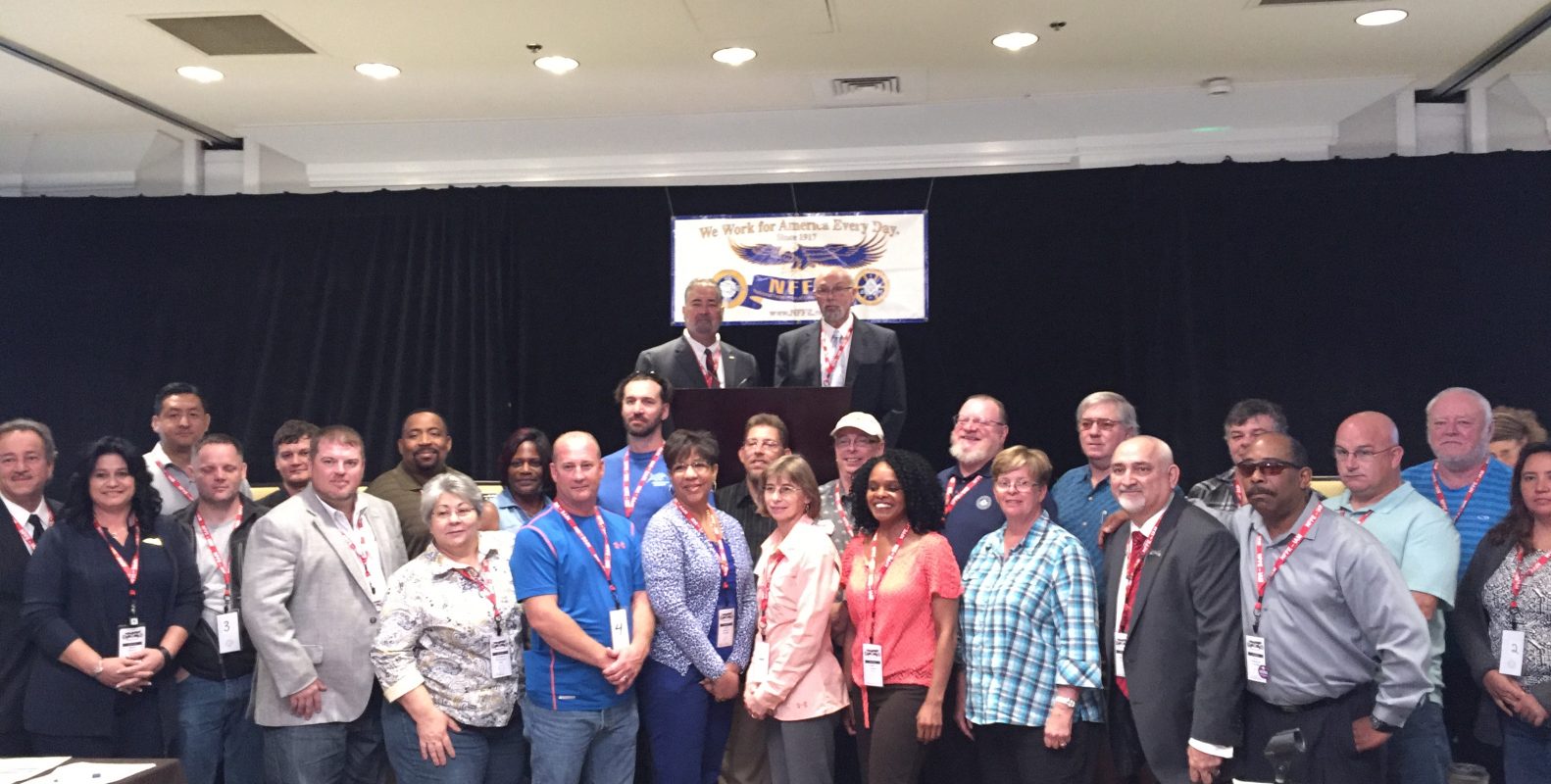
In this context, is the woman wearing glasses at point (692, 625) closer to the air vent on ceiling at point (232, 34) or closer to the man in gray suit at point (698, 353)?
the man in gray suit at point (698, 353)

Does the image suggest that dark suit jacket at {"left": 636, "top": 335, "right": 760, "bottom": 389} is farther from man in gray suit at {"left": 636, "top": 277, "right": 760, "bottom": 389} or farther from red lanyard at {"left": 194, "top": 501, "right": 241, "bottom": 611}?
red lanyard at {"left": 194, "top": 501, "right": 241, "bottom": 611}

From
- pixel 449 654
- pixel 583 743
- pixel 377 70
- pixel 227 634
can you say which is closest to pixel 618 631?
pixel 583 743

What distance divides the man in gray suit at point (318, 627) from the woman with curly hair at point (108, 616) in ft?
0.93

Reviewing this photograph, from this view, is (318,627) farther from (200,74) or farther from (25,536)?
(200,74)

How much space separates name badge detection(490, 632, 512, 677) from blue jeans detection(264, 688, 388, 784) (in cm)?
58

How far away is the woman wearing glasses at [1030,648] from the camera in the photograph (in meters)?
3.66

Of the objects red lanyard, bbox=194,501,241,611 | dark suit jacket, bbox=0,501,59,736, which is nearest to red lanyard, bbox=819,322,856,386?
red lanyard, bbox=194,501,241,611

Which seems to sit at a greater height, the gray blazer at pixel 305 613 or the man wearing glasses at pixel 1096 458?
the man wearing glasses at pixel 1096 458

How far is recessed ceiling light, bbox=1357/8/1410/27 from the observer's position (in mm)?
5383

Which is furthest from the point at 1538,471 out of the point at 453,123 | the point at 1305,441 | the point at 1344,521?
the point at 453,123

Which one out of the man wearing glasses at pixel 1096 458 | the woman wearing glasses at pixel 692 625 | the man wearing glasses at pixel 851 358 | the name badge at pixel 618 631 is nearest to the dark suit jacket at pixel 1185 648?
the man wearing glasses at pixel 1096 458

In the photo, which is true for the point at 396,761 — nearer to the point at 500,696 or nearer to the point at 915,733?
the point at 500,696

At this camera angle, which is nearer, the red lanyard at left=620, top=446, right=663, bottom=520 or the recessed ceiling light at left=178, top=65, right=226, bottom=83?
the red lanyard at left=620, top=446, right=663, bottom=520

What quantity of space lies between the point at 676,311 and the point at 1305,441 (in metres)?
3.46
